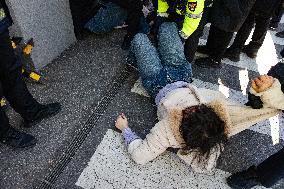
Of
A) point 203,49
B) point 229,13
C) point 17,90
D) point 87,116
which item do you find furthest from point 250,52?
point 17,90

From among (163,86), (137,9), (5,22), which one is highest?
(5,22)

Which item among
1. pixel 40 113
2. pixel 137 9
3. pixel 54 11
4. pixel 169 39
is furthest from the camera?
pixel 137 9

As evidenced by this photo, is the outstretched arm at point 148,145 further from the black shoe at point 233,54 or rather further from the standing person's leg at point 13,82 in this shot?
the black shoe at point 233,54

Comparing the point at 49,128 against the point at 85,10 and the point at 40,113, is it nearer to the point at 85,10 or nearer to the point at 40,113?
the point at 40,113

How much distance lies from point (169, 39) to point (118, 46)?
1.17 metres

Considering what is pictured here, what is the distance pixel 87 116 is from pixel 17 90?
0.85m

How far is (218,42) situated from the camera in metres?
4.26

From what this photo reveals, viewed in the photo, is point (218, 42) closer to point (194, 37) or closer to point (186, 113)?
point (194, 37)

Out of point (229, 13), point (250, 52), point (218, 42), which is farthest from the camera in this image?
point (250, 52)

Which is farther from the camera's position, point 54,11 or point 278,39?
point 278,39

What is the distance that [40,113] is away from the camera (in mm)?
3482

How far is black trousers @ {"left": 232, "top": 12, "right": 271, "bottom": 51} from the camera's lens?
419 centimetres

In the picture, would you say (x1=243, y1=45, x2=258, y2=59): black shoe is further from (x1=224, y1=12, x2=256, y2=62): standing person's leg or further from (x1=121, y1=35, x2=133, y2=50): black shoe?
(x1=121, y1=35, x2=133, y2=50): black shoe

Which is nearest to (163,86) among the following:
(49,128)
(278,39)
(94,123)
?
(94,123)
